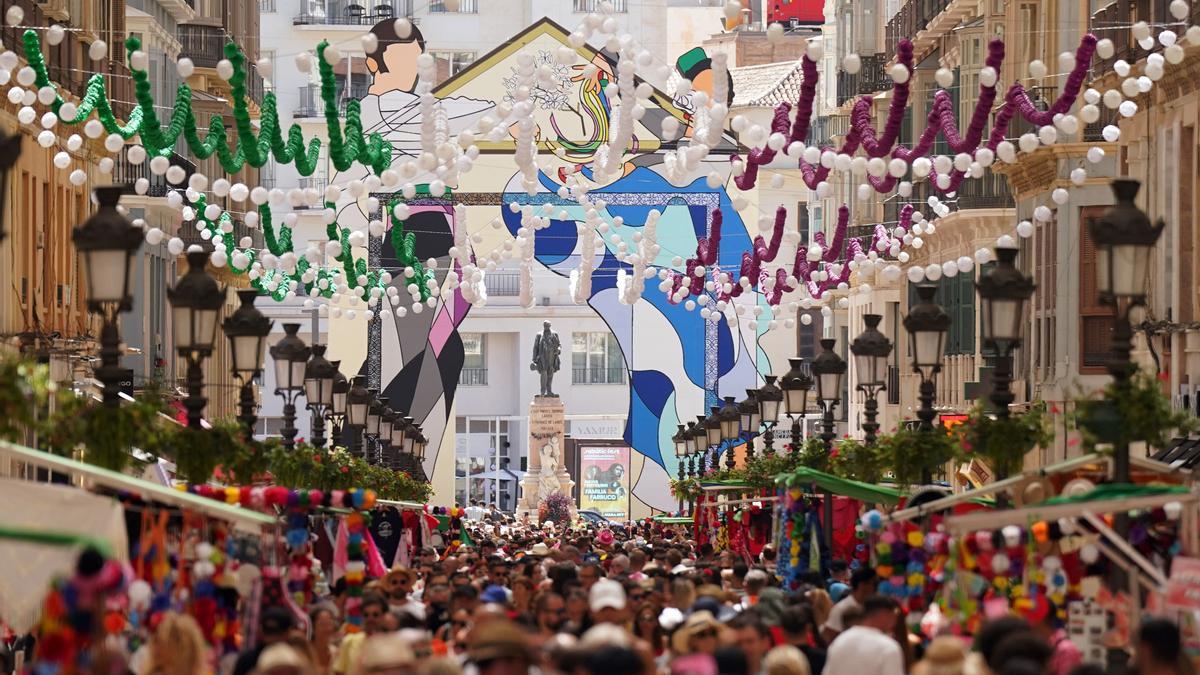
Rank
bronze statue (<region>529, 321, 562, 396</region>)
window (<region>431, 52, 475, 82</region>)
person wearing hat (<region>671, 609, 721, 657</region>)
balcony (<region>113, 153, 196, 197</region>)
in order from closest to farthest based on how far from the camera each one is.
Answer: person wearing hat (<region>671, 609, 721, 657</region>)
balcony (<region>113, 153, 196, 197</region>)
bronze statue (<region>529, 321, 562, 396</region>)
window (<region>431, 52, 475, 82</region>)

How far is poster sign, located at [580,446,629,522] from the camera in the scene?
7688cm

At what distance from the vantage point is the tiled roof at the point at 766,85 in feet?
278

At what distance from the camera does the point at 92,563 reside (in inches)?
438

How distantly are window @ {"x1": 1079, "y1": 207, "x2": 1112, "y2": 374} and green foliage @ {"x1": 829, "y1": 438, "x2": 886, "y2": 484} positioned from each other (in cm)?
1167

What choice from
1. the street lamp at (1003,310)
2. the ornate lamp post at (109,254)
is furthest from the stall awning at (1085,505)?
the ornate lamp post at (109,254)

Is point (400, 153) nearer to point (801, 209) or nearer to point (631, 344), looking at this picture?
point (631, 344)

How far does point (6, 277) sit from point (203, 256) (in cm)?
1523

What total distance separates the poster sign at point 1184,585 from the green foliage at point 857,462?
925 cm

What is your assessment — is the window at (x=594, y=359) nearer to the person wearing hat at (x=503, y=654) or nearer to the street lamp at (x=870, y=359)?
the street lamp at (x=870, y=359)

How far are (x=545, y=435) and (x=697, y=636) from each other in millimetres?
69541

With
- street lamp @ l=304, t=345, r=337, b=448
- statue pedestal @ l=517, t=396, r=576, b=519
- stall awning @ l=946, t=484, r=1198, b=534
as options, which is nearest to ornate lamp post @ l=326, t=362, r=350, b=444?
street lamp @ l=304, t=345, r=337, b=448

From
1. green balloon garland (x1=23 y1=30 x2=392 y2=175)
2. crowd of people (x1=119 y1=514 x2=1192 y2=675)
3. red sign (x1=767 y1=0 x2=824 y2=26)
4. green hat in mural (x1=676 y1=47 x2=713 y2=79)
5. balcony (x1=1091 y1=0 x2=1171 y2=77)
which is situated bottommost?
crowd of people (x1=119 y1=514 x2=1192 y2=675)

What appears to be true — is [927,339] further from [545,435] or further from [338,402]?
[545,435]

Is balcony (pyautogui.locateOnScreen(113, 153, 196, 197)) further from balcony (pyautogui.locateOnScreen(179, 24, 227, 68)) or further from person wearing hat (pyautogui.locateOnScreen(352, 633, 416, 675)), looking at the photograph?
person wearing hat (pyautogui.locateOnScreen(352, 633, 416, 675))
